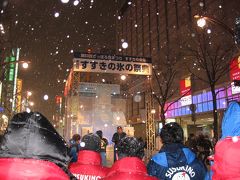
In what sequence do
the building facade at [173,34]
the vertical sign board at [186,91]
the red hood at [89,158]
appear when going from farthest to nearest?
the vertical sign board at [186,91] → the building facade at [173,34] → the red hood at [89,158]

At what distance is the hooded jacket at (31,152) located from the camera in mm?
1824

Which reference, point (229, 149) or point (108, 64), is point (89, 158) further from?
point (108, 64)

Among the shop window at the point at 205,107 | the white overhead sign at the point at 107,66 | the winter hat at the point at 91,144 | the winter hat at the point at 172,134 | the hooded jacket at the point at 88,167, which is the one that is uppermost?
the white overhead sign at the point at 107,66

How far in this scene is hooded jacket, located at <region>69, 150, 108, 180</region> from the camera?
3.84 metres

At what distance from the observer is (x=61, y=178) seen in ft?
6.11

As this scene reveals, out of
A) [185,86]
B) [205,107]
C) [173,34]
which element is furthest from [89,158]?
[173,34]

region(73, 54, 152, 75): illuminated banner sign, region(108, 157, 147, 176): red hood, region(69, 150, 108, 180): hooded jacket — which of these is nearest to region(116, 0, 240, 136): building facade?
region(73, 54, 152, 75): illuminated banner sign

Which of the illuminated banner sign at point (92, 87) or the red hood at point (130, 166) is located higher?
the illuminated banner sign at point (92, 87)

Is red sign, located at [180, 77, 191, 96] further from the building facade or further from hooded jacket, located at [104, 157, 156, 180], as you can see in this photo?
hooded jacket, located at [104, 157, 156, 180]

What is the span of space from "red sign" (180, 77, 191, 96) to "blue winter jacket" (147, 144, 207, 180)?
33.5 m

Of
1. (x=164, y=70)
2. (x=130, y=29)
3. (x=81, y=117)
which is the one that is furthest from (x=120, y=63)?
(x=130, y=29)

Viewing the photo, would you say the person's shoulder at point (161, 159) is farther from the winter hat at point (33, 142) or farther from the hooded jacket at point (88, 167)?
the winter hat at point (33, 142)

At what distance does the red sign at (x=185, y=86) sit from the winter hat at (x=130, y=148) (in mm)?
33634

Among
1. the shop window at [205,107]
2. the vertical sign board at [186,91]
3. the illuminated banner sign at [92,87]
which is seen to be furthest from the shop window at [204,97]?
the illuminated banner sign at [92,87]
